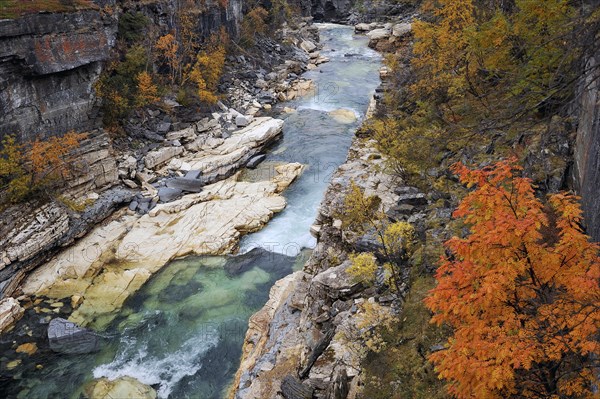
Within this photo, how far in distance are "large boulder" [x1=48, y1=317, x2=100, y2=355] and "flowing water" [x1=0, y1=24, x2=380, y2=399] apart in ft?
0.86

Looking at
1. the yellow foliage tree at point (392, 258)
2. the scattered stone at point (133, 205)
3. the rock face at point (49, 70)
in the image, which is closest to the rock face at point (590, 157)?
the yellow foliage tree at point (392, 258)

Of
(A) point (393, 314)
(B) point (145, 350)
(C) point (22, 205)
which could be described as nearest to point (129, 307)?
(B) point (145, 350)

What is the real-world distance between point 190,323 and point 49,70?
14262 millimetres

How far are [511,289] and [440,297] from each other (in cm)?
105

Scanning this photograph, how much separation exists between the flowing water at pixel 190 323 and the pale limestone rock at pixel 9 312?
13.9 inches

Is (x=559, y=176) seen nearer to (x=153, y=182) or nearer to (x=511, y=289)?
(x=511, y=289)

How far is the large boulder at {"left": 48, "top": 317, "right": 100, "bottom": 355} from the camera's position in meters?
15.9

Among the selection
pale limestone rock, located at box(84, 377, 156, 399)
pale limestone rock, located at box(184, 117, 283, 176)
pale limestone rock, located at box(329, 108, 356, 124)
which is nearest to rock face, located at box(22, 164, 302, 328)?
pale limestone rock, located at box(184, 117, 283, 176)

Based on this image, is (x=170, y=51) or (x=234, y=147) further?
(x=170, y=51)

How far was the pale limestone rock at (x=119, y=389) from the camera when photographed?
14.0 m

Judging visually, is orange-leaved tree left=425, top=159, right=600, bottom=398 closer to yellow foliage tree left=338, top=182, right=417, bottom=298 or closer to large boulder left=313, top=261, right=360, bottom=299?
yellow foliage tree left=338, top=182, right=417, bottom=298

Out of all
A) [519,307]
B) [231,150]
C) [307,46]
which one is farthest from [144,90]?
[307,46]

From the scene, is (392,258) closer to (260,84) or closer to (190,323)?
(190,323)

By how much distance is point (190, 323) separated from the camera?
1711 cm
